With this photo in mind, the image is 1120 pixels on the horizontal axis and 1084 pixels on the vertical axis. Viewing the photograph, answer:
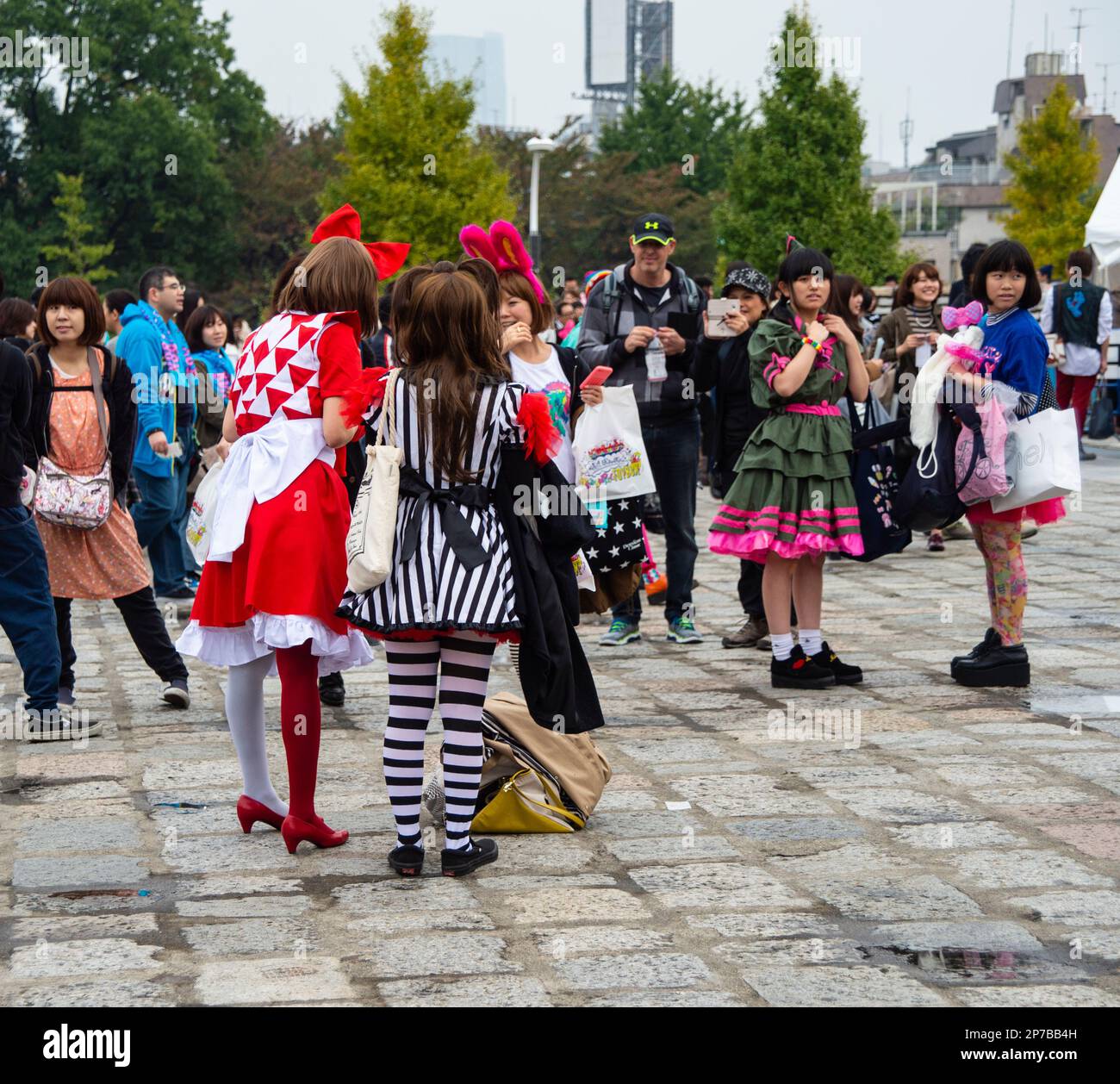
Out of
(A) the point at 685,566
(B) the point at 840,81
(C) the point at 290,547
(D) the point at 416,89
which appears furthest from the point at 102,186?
(C) the point at 290,547

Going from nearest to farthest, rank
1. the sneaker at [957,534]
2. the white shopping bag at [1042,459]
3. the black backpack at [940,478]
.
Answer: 1. the white shopping bag at [1042,459]
2. the black backpack at [940,478]
3. the sneaker at [957,534]

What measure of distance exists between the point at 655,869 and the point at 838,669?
302cm

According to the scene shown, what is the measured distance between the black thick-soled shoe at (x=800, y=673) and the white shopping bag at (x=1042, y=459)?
111cm

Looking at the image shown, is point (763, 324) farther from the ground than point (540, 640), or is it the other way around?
point (763, 324)

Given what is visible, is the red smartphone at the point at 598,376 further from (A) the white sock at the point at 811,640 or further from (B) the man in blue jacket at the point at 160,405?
(B) the man in blue jacket at the point at 160,405

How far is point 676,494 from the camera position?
28.6 feet

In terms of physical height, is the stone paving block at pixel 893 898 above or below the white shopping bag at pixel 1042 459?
below

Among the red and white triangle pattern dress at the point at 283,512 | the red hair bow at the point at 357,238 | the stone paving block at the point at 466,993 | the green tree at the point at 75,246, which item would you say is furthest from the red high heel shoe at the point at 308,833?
the green tree at the point at 75,246

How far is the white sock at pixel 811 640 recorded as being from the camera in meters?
7.50

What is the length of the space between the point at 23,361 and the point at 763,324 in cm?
325

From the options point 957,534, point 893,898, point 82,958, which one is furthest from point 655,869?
point 957,534

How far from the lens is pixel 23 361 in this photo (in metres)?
6.51

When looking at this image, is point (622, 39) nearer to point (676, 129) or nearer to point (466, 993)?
point (676, 129)

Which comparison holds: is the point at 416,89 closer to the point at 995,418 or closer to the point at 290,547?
the point at 995,418
